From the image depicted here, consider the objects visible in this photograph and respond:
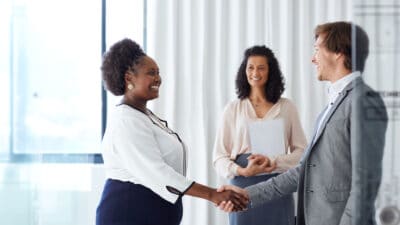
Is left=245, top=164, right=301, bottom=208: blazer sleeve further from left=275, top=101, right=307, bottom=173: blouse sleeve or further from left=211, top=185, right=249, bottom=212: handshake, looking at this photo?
left=275, top=101, right=307, bottom=173: blouse sleeve

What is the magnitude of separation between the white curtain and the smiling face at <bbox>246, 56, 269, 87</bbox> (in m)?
0.67

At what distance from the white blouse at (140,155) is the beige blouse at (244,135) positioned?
0.77 meters

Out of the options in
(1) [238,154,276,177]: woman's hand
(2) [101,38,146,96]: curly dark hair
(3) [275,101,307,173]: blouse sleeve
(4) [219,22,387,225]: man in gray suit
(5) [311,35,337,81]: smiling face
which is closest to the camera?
(4) [219,22,387,225]: man in gray suit

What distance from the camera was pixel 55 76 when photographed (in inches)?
159

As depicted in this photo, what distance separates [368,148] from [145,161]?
3.85ft

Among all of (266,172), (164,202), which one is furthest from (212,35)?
(164,202)

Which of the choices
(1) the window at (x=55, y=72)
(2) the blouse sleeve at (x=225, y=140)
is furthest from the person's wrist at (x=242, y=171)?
(1) the window at (x=55, y=72)

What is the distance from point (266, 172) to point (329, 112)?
107cm

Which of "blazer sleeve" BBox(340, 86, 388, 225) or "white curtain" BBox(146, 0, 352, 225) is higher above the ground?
"white curtain" BBox(146, 0, 352, 225)

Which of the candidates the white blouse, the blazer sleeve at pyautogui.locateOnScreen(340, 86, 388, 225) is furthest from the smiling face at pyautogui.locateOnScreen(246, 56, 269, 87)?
the blazer sleeve at pyautogui.locateOnScreen(340, 86, 388, 225)

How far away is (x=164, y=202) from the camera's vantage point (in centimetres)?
231

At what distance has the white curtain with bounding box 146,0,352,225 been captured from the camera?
3.85 m

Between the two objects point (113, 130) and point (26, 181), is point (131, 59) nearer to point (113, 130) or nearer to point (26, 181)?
point (113, 130)

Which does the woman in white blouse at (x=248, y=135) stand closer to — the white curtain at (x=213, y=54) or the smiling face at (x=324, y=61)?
the white curtain at (x=213, y=54)
